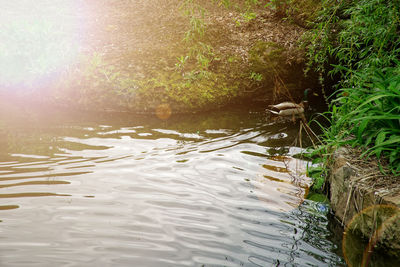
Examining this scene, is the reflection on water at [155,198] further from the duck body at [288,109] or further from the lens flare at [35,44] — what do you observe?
the lens flare at [35,44]

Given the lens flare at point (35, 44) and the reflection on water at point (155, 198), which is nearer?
the reflection on water at point (155, 198)

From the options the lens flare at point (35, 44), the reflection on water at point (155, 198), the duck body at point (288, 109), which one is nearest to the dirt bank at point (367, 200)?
the reflection on water at point (155, 198)

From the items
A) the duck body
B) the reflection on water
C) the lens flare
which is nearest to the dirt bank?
the reflection on water

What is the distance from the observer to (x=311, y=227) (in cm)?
311

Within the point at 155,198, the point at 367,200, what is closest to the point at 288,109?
the point at 367,200

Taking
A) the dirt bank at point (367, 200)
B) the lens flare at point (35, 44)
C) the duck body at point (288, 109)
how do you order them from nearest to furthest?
the dirt bank at point (367, 200)
the duck body at point (288, 109)
the lens flare at point (35, 44)

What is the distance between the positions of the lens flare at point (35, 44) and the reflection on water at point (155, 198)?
5.83ft

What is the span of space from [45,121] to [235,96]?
3.82 meters

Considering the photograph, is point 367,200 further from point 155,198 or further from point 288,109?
point 288,109

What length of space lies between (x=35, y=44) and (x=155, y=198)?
617 centimetres

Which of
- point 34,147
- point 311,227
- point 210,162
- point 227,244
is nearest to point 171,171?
point 210,162

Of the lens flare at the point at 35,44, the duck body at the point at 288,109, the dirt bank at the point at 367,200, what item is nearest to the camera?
the dirt bank at the point at 367,200

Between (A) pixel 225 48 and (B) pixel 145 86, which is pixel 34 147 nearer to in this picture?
(B) pixel 145 86

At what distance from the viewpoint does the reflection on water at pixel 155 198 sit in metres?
2.69
